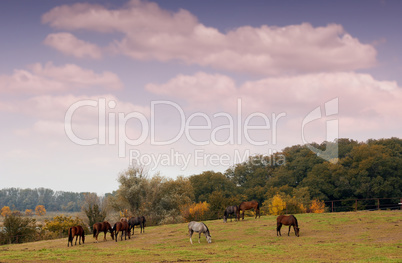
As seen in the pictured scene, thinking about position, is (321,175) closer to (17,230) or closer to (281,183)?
(281,183)

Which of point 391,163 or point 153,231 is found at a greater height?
point 391,163

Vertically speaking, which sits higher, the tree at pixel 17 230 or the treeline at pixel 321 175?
the treeline at pixel 321 175

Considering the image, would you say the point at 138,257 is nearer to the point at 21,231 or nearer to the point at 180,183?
the point at 21,231

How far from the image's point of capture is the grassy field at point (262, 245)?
1877 centimetres

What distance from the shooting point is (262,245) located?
23.4m

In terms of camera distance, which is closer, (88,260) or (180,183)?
(88,260)

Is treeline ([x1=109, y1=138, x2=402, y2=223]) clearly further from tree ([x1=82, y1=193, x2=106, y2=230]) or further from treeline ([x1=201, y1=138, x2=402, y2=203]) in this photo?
tree ([x1=82, y1=193, x2=106, y2=230])

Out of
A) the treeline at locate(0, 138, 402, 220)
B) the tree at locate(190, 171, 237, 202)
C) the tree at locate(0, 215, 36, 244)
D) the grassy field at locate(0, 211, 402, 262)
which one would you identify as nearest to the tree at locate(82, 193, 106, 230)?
the treeline at locate(0, 138, 402, 220)

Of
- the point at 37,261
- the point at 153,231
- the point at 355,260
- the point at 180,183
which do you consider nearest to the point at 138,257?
the point at 37,261

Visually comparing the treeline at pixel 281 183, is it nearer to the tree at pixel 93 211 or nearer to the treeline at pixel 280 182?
the treeline at pixel 280 182

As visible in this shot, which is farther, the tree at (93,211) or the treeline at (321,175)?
the treeline at (321,175)

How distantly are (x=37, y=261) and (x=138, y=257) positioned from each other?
194 inches


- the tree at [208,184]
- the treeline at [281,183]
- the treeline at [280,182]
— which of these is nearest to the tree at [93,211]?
the treeline at [280,182]

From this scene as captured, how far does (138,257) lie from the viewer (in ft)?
64.1
